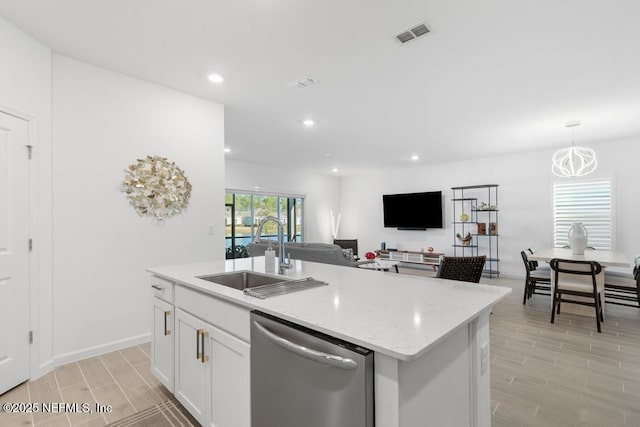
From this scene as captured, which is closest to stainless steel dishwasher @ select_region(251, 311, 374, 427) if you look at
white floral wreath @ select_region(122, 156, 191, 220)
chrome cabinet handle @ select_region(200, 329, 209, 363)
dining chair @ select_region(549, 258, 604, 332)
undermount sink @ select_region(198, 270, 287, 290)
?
Result: chrome cabinet handle @ select_region(200, 329, 209, 363)

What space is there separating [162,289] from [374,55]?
2.47 m

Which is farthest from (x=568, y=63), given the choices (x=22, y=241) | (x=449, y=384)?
(x=22, y=241)

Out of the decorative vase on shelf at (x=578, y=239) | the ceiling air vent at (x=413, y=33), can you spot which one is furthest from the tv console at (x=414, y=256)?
the ceiling air vent at (x=413, y=33)

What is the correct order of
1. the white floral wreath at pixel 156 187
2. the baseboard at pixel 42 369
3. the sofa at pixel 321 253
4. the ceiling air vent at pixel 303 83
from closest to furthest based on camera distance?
the baseboard at pixel 42 369 → the white floral wreath at pixel 156 187 → the ceiling air vent at pixel 303 83 → the sofa at pixel 321 253

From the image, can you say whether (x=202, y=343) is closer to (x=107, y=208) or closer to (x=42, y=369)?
(x=42, y=369)

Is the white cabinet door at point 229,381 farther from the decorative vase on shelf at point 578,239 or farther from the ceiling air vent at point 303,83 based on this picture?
the decorative vase on shelf at point 578,239

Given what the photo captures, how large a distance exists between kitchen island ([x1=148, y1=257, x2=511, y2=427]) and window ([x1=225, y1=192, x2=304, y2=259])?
4834 millimetres

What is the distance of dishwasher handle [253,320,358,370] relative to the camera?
97 cm

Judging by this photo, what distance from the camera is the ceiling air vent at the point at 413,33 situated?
7.53ft

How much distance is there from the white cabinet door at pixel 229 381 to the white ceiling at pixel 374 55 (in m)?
2.06

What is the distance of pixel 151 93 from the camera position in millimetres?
3182

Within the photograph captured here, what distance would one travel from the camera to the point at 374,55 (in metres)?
2.69

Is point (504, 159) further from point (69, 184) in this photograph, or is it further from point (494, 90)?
point (69, 184)

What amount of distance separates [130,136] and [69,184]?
2.24ft
